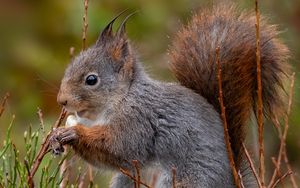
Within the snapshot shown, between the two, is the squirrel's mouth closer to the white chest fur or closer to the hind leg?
the white chest fur

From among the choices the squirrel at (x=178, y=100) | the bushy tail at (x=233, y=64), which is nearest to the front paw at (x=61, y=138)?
the squirrel at (x=178, y=100)

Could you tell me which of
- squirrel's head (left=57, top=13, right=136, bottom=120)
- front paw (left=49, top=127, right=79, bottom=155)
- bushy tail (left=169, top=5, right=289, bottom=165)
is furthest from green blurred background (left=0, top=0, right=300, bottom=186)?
front paw (left=49, top=127, right=79, bottom=155)

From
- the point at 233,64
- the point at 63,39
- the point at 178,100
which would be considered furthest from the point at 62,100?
the point at 63,39

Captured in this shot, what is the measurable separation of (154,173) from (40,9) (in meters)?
3.28

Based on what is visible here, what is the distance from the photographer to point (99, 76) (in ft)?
8.76

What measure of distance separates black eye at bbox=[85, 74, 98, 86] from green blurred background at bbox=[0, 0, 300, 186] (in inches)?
45.1

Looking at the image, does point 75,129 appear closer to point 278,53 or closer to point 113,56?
point 113,56

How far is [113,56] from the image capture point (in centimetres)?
271

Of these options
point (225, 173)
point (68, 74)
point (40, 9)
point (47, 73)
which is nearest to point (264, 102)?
point (225, 173)

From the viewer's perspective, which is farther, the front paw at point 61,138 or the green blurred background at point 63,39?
the green blurred background at point 63,39

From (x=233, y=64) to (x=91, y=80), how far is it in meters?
0.42

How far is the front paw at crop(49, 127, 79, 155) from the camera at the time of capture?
247 centimetres

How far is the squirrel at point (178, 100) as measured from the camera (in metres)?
2.59

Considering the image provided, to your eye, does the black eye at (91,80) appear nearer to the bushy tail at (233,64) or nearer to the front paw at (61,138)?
the front paw at (61,138)
